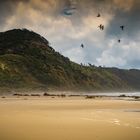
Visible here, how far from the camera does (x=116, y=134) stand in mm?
10102

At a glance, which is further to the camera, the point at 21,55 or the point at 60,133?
the point at 21,55

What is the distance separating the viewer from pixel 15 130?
1077 centimetres

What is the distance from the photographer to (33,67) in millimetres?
151000

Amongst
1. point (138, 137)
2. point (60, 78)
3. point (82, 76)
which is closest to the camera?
point (138, 137)

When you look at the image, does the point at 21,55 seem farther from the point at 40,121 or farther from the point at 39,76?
the point at 40,121

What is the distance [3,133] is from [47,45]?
18549cm

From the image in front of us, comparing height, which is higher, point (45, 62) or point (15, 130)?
point (45, 62)

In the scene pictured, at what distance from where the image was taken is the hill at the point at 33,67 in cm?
13038

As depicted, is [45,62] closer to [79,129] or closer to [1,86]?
[1,86]

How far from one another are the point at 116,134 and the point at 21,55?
15251 centimetres

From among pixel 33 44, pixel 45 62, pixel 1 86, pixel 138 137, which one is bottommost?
pixel 138 137

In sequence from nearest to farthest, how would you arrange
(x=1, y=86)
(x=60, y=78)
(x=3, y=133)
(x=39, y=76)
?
(x=3, y=133), (x=1, y=86), (x=39, y=76), (x=60, y=78)

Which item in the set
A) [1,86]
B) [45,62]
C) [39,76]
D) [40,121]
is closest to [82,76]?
[45,62]

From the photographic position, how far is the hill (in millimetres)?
130375
